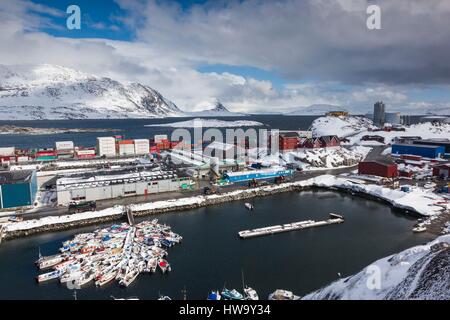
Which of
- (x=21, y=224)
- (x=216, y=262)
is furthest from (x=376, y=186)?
(x=21, y=224)

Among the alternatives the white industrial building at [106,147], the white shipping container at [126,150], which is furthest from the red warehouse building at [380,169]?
the white industrial building at [106,147]

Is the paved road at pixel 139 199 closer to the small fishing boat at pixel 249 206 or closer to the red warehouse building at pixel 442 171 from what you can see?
the small fishing boat at pixel 249 206

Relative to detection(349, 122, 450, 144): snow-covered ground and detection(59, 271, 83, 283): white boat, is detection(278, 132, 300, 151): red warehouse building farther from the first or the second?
detection(59, 271, 83, 283): white boat

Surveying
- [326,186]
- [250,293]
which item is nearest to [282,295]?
[250,293]

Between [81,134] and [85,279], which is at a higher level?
[81,134]

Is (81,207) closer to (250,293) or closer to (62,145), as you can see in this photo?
(250,293)

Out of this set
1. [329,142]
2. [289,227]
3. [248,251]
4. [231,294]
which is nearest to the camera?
[231,294]
